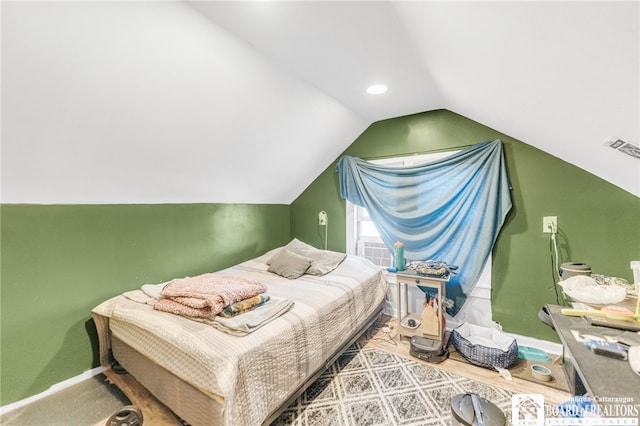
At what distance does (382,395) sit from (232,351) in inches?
45.8

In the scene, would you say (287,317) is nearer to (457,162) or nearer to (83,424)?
(83,424)

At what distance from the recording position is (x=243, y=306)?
1.78 metres

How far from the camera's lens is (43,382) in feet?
6.31

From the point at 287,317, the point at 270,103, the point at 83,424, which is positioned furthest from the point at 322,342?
the point at 270,103

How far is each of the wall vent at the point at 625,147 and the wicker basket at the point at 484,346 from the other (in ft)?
5.04

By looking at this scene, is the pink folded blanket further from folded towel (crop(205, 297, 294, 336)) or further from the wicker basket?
the wicker basket

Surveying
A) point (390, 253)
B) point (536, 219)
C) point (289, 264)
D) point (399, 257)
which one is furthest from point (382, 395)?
point (536, 219)

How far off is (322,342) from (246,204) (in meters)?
2.01

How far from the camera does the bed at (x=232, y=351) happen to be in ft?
4.50

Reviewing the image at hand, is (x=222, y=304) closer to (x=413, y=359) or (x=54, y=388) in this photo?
(x=54, y=388)

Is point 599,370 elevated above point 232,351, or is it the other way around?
point 599,370

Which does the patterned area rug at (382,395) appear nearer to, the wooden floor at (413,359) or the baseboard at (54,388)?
the wooden floor at (413,359)

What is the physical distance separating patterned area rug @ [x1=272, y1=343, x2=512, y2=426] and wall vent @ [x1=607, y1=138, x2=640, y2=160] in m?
1.66

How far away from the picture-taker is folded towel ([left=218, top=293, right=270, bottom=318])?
172 centimetres
